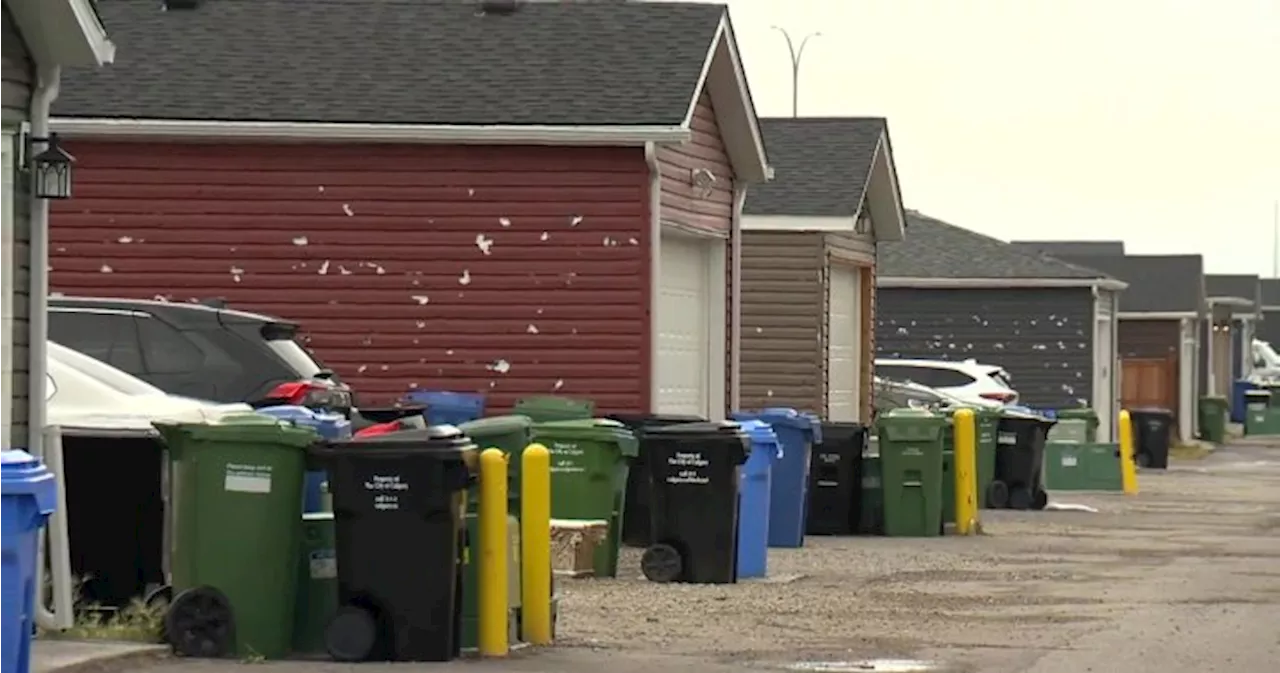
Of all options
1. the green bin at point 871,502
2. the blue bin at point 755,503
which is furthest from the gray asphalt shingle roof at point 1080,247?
the blue bin at point 755,503

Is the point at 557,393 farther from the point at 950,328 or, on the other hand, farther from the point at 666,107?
the point at 950,328

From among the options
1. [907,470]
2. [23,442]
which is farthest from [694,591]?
[907,470]

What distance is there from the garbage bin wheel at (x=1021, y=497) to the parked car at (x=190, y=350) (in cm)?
1254

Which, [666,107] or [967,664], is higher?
[666,107]

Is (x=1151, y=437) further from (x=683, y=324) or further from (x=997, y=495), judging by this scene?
(x=683, y=324)

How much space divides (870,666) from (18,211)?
5.01m

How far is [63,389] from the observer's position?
15.8 meters

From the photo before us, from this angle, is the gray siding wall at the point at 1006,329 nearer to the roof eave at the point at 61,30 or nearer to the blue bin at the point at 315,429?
the blue bin at the point at 315,429

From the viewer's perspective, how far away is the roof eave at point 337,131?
80.9 ft

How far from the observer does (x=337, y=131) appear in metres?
24.8

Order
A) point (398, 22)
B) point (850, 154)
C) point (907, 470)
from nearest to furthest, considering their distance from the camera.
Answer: point (907, 470) → point (398, 22) → point (850, 154)

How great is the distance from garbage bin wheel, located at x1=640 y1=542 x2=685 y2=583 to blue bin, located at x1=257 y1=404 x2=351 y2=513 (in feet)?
10.5

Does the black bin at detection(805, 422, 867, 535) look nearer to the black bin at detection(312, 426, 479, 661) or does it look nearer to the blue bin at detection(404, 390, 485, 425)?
the blue bin at detection(404, 390, 485, 425)

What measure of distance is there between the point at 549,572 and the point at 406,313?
11.5m
